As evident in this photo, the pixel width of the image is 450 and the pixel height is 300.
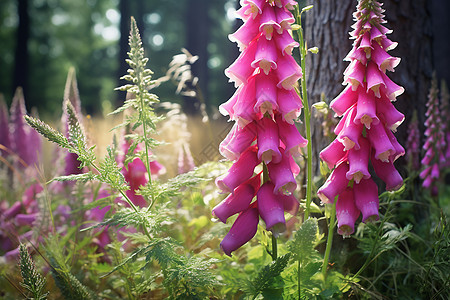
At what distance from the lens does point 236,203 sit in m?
1.26

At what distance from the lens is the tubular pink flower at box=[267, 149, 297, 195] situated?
1.19 meters

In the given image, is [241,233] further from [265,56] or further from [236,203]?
[265,56]

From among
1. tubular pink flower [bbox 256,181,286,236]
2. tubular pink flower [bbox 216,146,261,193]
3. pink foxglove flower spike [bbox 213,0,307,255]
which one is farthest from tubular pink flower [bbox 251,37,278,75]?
tubular pink flower [bbox 256,181,286,236]

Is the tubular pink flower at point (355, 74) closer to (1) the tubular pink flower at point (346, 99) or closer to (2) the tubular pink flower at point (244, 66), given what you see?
(1) the tubular pink flower at point (346, 99)

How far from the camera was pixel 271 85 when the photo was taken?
121 cm

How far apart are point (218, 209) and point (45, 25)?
83.3 feet

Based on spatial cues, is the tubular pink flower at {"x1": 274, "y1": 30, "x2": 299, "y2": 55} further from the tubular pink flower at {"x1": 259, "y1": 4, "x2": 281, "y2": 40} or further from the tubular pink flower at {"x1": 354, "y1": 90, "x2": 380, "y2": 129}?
the tubular pink flower at {"x1": 354, "y1": 90, "x2": 380, "y2": 129}

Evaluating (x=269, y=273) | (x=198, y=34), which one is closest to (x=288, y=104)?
(x=269, y=273)

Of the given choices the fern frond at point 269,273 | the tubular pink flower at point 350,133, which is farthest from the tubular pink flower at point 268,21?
the fern frond at point 269,273

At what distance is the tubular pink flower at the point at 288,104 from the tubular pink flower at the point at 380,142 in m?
0.26

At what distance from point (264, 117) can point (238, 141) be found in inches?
4.8

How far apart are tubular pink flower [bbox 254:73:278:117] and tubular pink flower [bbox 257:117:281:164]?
0.14 feet

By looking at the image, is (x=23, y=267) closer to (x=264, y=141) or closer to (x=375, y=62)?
(x=264, y=141)

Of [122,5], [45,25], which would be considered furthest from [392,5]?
[45,25]
